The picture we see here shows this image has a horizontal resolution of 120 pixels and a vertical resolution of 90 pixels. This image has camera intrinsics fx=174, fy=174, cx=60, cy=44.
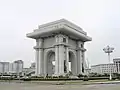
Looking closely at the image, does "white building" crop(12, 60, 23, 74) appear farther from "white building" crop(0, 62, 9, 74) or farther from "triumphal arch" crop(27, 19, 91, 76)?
"triumphal arch" crop(27, 19, 91, 76)

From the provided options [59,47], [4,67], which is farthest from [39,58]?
[4,67]

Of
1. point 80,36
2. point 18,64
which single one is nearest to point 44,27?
point 80,36

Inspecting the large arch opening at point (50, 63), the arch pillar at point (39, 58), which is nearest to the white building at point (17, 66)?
the large arch opening at point (50, 63)

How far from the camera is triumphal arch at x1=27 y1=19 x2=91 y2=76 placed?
52700 mm

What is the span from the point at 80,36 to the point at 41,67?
1666 cm

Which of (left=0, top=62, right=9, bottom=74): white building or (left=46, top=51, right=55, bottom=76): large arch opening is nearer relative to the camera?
(left=46, top=51, right=55, bottom=76): large arch opening

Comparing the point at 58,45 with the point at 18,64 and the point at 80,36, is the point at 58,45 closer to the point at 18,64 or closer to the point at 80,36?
the point at 80,36

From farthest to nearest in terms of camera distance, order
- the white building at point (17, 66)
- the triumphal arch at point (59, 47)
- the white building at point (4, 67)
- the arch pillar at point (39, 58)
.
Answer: the white building at point (17, 66) → the white building at point (4, 67) → the arch pillar at point (39, 58) → the triumphal arch at point (59, 47)

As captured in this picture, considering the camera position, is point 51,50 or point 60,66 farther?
point 51,50

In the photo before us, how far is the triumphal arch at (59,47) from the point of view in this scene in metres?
52.7

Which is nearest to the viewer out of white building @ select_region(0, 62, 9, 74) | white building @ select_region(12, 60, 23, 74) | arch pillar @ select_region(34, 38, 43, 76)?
arch pillar @ select_region(34, 38, 43, 76)

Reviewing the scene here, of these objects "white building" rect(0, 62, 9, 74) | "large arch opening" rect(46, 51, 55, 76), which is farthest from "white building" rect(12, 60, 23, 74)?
"large arch opening" rect(46, 51, 55, 76)

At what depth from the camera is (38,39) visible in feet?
198

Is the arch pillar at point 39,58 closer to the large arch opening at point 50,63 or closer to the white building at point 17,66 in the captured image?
the large arch opening at point 50,63
